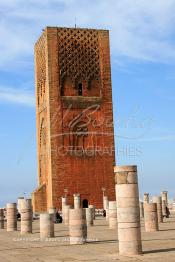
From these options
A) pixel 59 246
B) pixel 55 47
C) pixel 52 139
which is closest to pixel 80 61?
pixel 55 47

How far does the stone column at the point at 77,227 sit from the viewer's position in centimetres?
1446

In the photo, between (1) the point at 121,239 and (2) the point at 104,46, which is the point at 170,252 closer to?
(1) the point at 121,239

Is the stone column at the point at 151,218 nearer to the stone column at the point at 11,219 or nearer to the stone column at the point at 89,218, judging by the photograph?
the stone column at the point at 89,218

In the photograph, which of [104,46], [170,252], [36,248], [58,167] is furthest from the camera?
[104,46]

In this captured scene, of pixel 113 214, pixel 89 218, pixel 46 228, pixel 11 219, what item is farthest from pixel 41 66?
pixel 46 228

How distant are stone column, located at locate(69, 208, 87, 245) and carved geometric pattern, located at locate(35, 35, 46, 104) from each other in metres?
28.5

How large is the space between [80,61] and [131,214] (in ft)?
102

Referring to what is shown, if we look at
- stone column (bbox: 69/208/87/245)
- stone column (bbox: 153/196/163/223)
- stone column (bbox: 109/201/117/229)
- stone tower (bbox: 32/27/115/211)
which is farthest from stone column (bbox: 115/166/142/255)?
stone tower (bbox: 32/27/115/211)

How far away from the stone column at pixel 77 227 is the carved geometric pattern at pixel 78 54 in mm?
27008

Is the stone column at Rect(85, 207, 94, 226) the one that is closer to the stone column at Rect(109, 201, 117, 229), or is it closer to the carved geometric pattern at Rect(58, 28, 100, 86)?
the stone column at Rect(109, 201, 117, 229)

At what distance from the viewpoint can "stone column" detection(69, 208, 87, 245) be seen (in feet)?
47.4

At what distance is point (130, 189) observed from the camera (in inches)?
450

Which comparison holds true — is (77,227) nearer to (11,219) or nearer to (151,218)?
(151,218)

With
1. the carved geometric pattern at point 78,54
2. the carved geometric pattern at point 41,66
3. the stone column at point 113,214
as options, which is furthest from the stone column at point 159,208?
the carved geometric pattern at point 41,66
